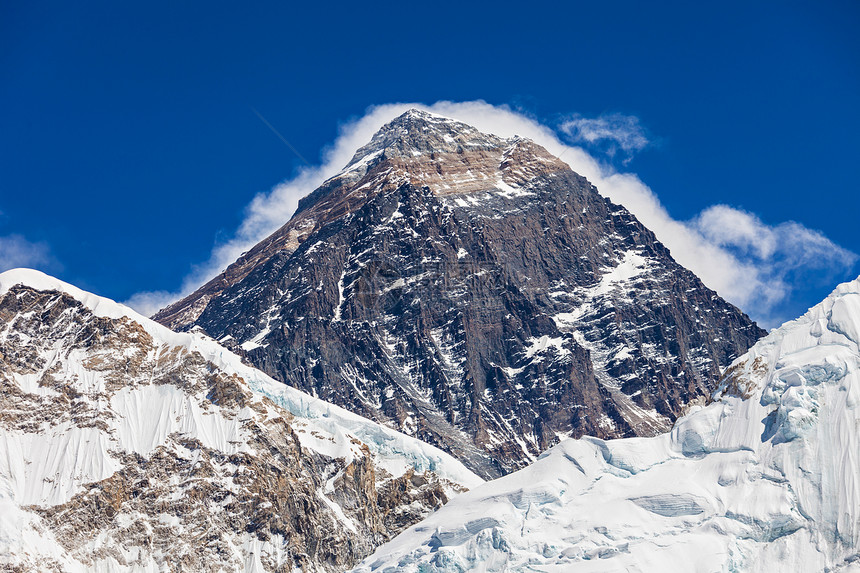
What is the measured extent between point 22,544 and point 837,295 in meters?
111

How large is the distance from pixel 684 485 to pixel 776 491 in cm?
1188

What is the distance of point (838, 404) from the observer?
162500mm

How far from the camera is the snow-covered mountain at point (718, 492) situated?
156 metres

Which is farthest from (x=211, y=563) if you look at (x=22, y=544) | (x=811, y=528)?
(x=811, y=528)

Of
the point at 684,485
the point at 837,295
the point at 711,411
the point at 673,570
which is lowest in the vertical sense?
the point at 673,570

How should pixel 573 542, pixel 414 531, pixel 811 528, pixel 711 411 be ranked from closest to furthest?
pixel 811 528 → pixel 573 542 → pixel 711 411 → pixel 414 531

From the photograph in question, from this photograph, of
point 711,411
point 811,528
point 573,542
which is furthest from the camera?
point 711,411

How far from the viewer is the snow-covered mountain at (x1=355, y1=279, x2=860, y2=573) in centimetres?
15612

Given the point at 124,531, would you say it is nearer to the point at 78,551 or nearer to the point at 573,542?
the point at 78,551

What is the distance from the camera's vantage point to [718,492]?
164 metres

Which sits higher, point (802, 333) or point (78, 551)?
point (802, 333)

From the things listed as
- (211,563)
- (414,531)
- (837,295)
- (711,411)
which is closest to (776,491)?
(711,411)

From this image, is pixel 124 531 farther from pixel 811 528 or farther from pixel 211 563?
pixel 811 528

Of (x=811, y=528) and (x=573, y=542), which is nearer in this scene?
(x=811, y=528)
